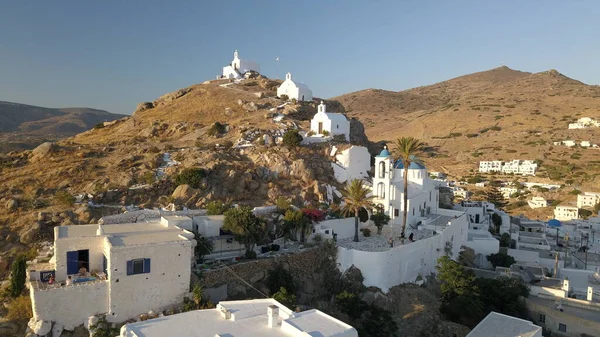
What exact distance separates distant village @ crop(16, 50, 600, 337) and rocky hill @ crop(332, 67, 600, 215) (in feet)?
97.0

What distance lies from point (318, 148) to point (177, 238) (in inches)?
751

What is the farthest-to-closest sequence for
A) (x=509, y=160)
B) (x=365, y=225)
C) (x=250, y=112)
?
1. (x=509, y=160)
2. (x=250, y=112)
3. (x=365, y=225)

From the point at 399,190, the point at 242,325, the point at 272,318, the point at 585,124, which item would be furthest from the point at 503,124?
the point at 242,325

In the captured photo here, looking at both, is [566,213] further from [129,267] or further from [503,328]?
[129,267]

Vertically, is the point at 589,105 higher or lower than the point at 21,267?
higher

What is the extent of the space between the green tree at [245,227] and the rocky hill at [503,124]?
5047cm

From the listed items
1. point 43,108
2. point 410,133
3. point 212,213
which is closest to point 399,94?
point 410,133

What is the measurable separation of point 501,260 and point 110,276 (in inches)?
992

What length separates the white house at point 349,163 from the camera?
113 feet

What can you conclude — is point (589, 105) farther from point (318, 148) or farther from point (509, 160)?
point (318, 148)

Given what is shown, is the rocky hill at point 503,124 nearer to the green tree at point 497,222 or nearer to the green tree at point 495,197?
the green tree at point 495,197

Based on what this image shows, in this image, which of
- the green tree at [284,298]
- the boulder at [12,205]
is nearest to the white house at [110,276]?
the green tree at [284,298]

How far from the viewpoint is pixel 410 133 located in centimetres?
9925

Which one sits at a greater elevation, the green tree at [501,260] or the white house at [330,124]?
the white house at [330,124]
